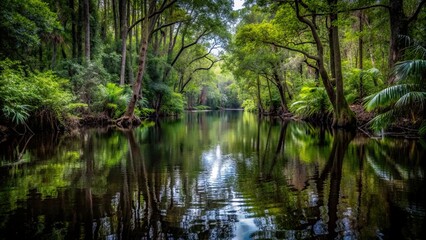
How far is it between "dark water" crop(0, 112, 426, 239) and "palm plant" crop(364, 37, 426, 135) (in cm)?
191

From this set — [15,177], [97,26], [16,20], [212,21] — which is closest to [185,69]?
[212,21]

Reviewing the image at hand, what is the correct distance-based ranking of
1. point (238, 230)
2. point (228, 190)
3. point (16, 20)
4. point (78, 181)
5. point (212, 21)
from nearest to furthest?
point (238, 230)
point (228, 190)
point (78, 181)
point (16, 20)
point (212, 21)

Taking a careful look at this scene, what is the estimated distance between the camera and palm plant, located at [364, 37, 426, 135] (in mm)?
7154

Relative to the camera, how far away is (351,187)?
364 cm

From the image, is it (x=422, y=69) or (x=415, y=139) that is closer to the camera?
(x=422, y=69)

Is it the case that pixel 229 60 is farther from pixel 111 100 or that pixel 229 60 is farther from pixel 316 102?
pixel 111 100

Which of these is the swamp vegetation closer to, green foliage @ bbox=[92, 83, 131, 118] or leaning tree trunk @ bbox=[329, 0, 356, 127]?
leaning tree trunk @ bbox=[329, 0, 356, 127]

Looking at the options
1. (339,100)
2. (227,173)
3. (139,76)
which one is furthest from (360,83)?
(227,173)

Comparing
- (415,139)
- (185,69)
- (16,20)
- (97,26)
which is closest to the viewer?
(415,139)

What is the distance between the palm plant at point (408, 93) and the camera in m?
7.15

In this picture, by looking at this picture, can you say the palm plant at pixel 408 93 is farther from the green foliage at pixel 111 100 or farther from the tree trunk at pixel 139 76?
the green foliage at pixel 111 100

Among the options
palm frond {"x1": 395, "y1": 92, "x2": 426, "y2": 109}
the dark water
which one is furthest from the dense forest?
the dark water

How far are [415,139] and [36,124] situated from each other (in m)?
14.1

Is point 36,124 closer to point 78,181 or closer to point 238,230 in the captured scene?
point 78,181
